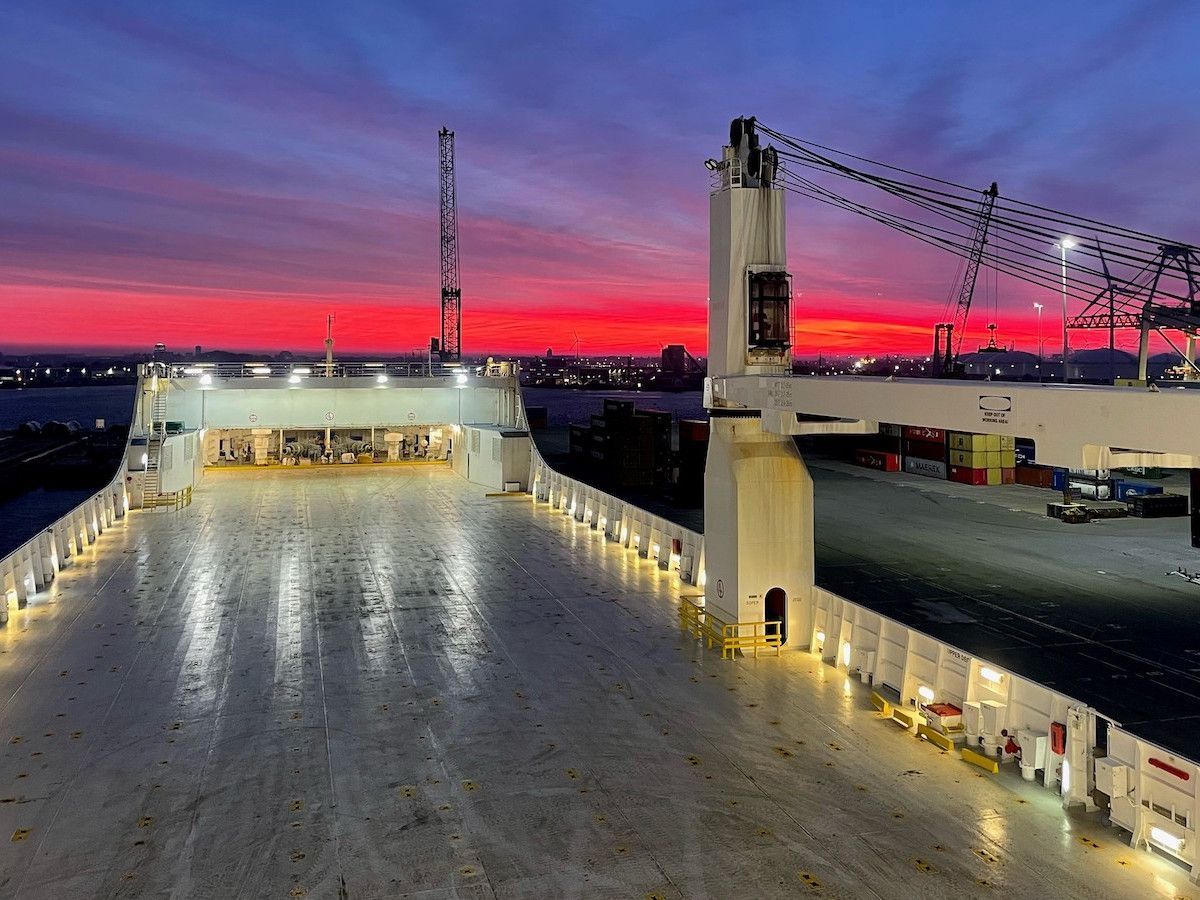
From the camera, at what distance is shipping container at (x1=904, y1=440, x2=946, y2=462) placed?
49.9 metres

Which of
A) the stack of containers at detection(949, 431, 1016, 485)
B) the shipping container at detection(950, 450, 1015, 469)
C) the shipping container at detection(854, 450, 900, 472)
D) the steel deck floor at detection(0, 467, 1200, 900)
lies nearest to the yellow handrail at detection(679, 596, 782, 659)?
the steel deck floor at detection(0, 467, 1200, 900)

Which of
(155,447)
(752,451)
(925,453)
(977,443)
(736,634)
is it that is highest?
(752,451)

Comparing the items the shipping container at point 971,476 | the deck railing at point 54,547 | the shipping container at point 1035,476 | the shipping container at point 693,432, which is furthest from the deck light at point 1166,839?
the shipping container at point 1035,476

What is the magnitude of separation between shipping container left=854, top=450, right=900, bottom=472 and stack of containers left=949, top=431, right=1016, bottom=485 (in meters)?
6.34

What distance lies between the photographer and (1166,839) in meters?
8.40

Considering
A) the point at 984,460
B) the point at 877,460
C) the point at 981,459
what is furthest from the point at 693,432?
the point at 877,460

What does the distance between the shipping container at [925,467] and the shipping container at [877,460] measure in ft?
2.21

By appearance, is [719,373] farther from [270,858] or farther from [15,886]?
[15,886]

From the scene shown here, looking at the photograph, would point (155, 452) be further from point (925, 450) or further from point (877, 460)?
point (877, 460)

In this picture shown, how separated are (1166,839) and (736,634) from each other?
7144 millimetres

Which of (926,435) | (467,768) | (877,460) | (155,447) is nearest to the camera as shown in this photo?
(467,768)

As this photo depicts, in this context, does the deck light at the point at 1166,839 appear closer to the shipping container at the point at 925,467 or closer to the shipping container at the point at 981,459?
the shipping container at the point at 981,459

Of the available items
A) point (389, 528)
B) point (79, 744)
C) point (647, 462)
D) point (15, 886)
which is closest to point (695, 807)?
point (15, 886)

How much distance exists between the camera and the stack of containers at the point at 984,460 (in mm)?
46219
